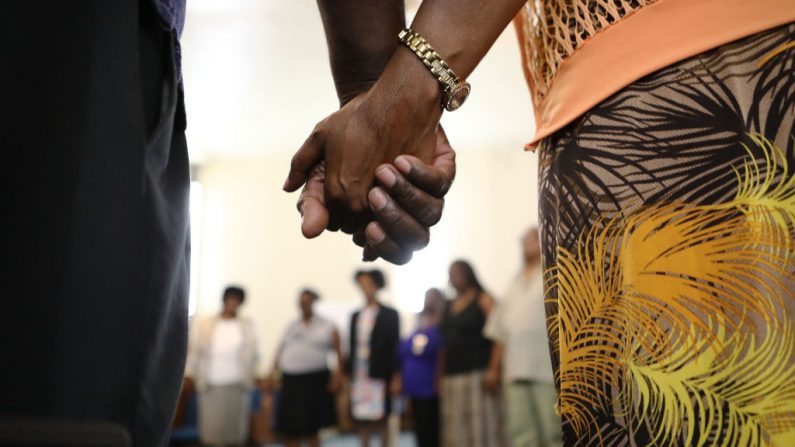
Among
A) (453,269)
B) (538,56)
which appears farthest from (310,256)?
(538,56)

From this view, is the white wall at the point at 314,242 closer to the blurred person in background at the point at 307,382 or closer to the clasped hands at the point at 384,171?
the blurred person in background at the point at 307,382

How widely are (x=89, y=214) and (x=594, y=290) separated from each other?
0.40 m

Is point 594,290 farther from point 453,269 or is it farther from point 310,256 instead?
point 310,256

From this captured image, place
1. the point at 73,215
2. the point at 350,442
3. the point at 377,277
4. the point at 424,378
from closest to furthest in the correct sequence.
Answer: the point at 73,215, the point at 424,378, the point at 377,277, the point at 350,442

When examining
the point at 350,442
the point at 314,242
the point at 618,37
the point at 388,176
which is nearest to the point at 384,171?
the point at 388,176

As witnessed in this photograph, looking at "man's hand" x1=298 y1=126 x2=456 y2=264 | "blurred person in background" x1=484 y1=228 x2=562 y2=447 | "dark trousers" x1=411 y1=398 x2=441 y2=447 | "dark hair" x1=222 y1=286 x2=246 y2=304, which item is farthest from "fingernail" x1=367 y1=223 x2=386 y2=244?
"dark hair" x1=222 y1=286 x2=246 y2=304

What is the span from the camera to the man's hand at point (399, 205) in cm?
69

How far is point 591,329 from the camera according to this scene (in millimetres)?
631

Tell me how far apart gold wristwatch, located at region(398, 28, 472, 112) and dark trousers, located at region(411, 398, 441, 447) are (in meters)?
3.38

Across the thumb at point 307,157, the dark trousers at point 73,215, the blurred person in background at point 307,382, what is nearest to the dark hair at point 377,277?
the blurred person in background at point 307,382

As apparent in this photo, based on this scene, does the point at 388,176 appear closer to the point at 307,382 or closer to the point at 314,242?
the point at 307,382

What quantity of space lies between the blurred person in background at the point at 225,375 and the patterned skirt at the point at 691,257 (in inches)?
177

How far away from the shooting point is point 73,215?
16.7 inches

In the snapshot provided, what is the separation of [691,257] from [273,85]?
18.5 ft
